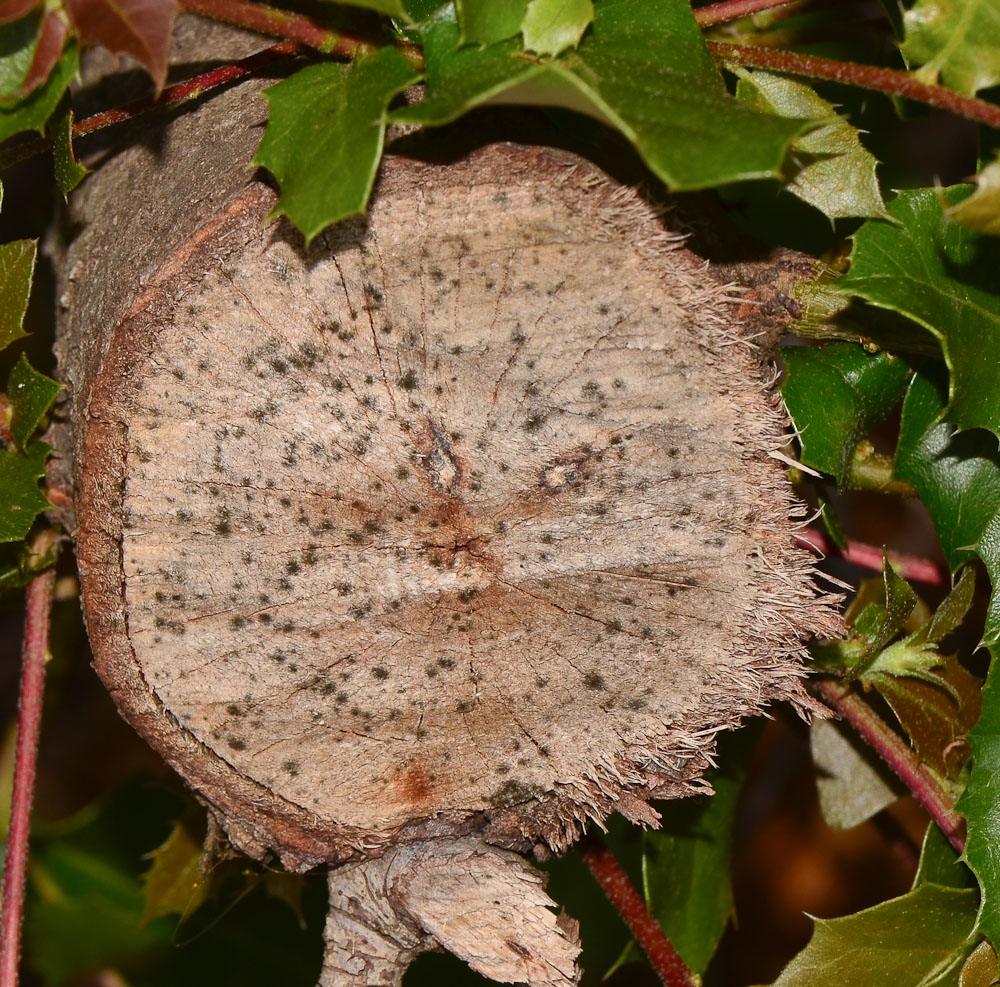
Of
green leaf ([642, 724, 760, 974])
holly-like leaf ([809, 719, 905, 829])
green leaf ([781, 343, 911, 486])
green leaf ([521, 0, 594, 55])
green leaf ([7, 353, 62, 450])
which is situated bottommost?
holly-like leaf ([809, 719, 905, 829])

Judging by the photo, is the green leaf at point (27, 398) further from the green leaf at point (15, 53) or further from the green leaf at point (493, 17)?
the green leaf at point (493, 17)

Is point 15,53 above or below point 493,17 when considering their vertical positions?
above

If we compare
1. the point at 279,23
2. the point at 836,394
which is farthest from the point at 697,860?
the point at 279,23

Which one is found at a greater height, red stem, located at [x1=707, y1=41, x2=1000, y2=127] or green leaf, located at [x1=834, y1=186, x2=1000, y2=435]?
red stem, located at [x1=707, y1=41, x2=1000, y2=127]

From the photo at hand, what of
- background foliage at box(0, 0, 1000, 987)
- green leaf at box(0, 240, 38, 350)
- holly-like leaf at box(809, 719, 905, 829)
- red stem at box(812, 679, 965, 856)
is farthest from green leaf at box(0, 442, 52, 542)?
holly-like leaf at box(809, 719, 905, 829)

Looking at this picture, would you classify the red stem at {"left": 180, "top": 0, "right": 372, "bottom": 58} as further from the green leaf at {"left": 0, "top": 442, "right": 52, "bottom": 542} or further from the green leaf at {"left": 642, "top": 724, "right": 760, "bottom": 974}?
the green leaf at {"left": 642, "top": 724, "right": 760, "bottom": 974}

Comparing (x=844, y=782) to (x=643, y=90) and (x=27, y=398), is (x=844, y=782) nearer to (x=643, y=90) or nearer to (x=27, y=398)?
(x=643, y=90)

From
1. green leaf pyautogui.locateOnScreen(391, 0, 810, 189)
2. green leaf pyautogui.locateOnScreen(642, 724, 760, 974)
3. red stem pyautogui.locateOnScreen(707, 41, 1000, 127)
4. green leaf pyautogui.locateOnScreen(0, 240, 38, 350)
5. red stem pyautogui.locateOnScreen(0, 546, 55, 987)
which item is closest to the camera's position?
green leaf pyautogui.locateOnScreen(391, 0, 810, 189)

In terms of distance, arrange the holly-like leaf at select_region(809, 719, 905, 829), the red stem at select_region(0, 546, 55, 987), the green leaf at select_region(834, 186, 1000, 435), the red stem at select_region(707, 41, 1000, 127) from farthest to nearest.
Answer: the holly-like leaf at select_region(809, 719, 905, 829) → the red stem at select_region(0, 546, 55, 987) → the green leaf at select_region(834, 186, 1000, 435) → the red stem at select_region(707, 41, 1000, 127)
